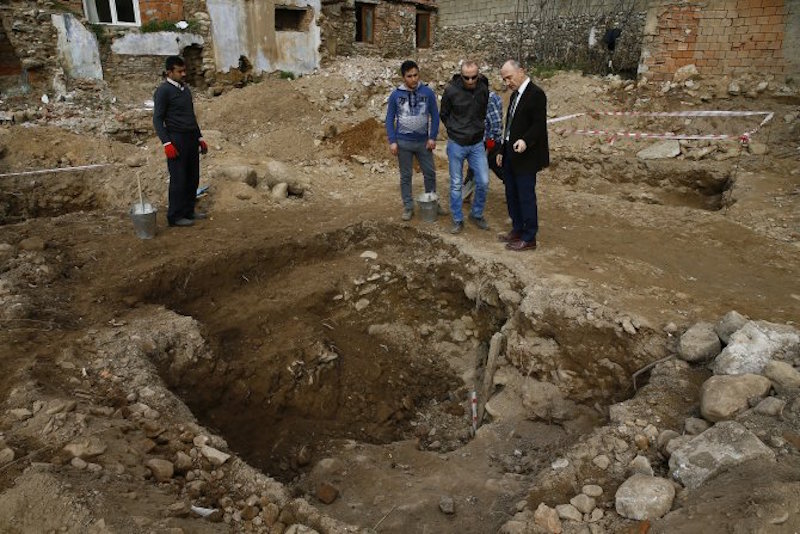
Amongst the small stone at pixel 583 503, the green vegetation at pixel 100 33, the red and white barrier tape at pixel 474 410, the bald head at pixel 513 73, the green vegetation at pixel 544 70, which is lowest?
the red and white barrier tape at pixel 474 410

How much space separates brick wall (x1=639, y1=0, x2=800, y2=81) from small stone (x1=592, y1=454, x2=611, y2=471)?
9.11 m

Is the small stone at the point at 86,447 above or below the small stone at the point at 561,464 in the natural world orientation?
above

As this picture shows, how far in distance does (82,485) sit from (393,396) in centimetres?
290

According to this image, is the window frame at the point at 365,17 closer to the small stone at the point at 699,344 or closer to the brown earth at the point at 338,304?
the brown earth at the point at 338,304

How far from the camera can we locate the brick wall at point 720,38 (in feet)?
29.2

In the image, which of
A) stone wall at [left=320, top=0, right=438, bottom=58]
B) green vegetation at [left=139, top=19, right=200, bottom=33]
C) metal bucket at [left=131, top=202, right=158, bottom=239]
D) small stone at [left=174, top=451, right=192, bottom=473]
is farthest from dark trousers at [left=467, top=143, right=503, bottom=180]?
stone wall at [left=320, top=0, right=438, bottom=58]

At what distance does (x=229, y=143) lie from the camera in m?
9.11

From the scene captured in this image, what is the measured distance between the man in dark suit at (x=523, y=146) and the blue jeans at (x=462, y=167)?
0.42m

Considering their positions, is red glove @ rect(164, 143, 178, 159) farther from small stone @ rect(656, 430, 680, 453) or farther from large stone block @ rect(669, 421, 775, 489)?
large stone block @ rect(669, 421, 775, 489)

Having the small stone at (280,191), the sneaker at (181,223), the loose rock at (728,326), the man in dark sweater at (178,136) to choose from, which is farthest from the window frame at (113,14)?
the loose rock at (728,326)

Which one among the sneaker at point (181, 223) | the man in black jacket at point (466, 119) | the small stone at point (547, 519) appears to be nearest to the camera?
the small stone at point (547, 519)

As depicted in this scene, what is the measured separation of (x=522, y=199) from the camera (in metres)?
5.16

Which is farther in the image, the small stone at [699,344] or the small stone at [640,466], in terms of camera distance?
the small stone at [699,344]

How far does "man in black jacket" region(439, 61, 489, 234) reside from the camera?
541 centimetres
